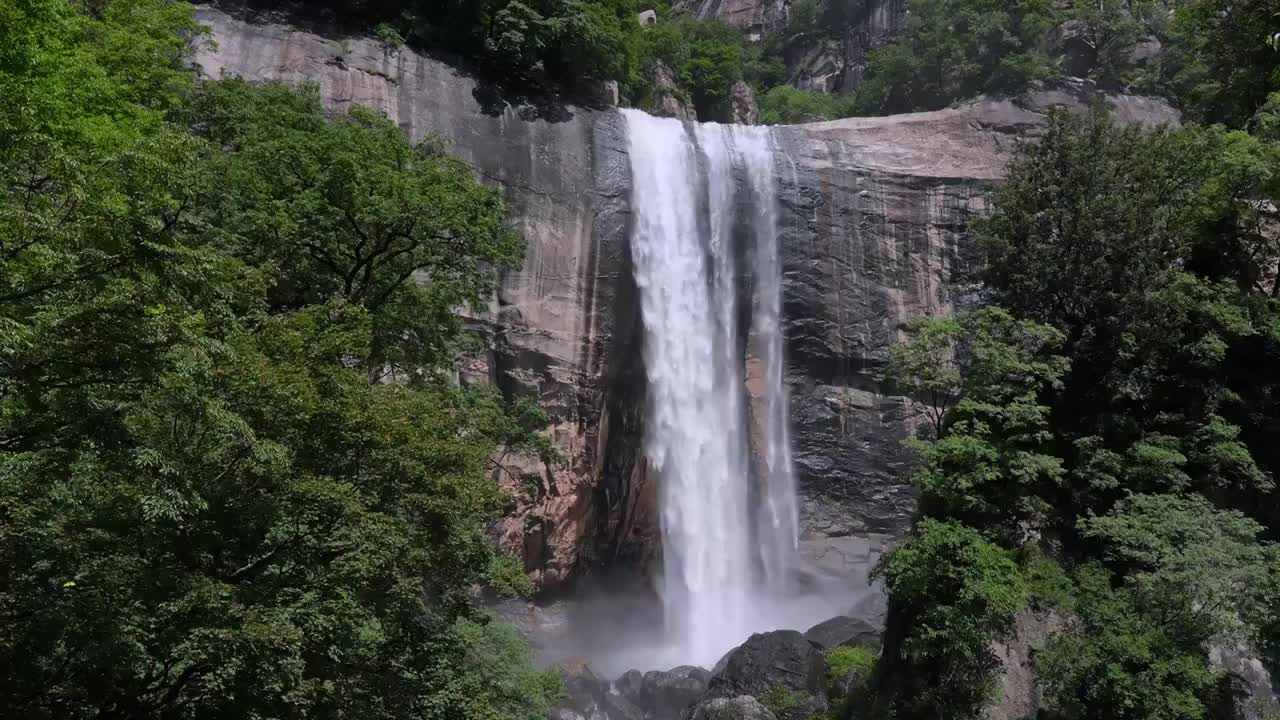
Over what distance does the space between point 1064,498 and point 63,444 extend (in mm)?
17714

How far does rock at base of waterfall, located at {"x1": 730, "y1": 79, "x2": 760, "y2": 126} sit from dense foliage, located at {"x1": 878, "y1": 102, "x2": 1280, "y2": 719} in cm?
2734

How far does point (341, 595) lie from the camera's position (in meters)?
10.1

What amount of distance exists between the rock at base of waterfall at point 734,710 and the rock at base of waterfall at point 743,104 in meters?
33.3

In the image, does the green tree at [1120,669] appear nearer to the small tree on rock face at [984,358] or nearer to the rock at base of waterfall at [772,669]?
the small tree on rock face at [984,358]

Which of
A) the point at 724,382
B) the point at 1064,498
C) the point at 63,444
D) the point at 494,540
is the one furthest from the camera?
the point at 724,382

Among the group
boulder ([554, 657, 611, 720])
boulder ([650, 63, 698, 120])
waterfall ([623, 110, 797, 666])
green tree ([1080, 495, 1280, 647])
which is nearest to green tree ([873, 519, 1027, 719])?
green tree ([1080, 495, 1280, 647])

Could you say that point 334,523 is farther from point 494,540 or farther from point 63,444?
point 494,540

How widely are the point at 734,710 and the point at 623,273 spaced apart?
1328cm

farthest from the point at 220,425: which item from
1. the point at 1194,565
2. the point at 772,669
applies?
the point at 772,669

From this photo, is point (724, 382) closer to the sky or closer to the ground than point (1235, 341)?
closer to the ground

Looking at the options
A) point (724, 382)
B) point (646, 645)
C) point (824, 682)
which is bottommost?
point (646, 645)

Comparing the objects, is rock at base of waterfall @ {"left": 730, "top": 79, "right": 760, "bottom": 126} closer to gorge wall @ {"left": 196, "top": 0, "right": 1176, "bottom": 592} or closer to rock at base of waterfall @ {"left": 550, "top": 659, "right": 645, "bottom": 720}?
gorge wall @ {"left": 196, "top": 0, "right": 1176, "bottom": 592}

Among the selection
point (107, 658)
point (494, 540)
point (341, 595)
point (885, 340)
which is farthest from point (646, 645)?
point (107, 658)

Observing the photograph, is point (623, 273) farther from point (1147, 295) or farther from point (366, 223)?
point (1147, 295)
